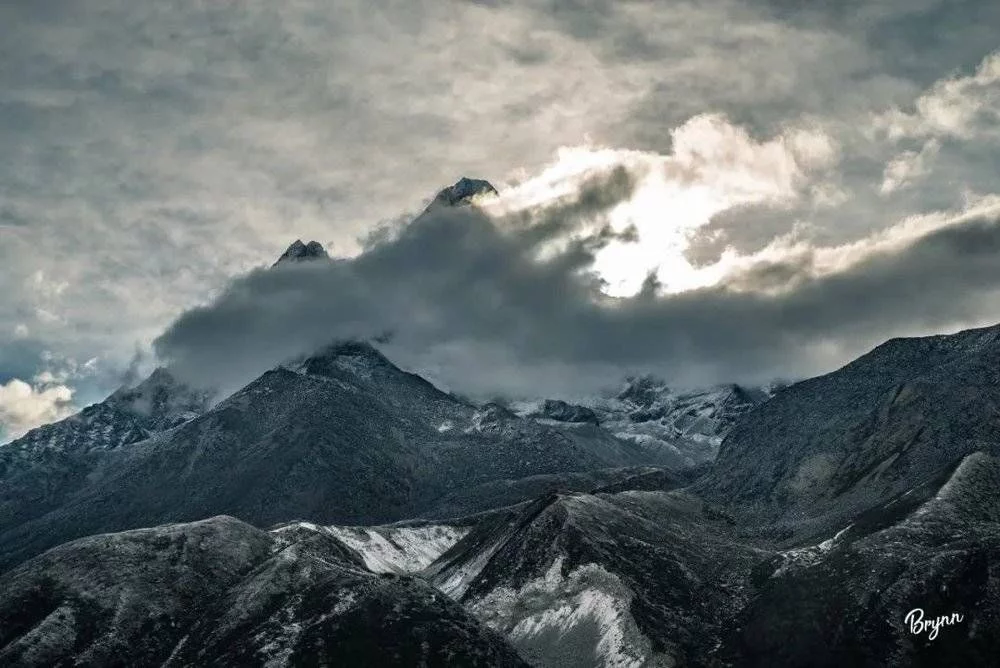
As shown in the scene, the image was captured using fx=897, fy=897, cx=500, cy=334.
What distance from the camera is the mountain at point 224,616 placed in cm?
14975

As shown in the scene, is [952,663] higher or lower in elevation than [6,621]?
lower

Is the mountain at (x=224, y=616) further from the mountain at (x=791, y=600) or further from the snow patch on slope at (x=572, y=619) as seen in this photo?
the mountain at (x=791, y=600)

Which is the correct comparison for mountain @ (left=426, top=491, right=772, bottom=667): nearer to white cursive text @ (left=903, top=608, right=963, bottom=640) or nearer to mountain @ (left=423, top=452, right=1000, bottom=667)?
mountain @ (left=423, top=452, right=1000, bottom=667)

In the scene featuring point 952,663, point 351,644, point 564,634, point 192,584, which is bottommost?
point 952,663

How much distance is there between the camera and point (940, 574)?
144 meters

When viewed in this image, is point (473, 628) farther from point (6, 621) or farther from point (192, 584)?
point (6, 621)

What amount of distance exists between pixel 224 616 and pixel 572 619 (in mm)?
65394

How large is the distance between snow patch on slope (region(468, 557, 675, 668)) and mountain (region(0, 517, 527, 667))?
13.1 meters

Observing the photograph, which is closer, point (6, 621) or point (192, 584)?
point (6, 621)

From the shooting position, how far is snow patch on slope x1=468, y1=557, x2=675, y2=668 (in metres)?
158

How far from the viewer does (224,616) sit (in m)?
166

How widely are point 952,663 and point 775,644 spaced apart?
97.0 ft

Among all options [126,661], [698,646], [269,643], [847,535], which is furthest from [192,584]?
[847,535]

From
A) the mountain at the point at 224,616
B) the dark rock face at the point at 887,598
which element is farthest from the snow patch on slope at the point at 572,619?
the dark rock face at the point at 887,598
